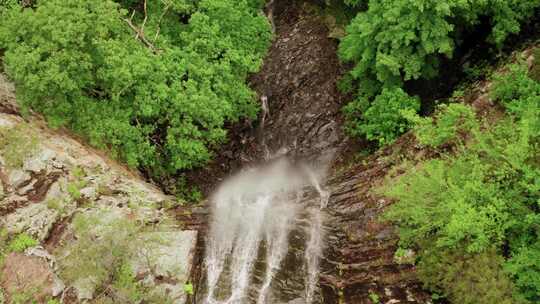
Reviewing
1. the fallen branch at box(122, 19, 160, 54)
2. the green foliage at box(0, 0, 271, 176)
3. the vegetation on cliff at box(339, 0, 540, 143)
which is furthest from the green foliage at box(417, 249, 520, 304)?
the fallen branch at box(122, 19, 160, 54)

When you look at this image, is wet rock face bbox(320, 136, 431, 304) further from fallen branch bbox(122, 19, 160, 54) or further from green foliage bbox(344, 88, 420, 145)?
fallen branch bbox(122, 19, 160, 54)

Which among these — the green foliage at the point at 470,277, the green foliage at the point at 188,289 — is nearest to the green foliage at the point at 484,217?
the green foliage at the point at 470,277

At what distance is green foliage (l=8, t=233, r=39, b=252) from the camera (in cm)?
1426

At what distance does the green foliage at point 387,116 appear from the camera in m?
18.3

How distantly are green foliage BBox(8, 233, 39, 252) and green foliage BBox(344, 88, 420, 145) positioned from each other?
41.9ft

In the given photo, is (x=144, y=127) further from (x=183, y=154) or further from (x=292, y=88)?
(x=292, y=88)

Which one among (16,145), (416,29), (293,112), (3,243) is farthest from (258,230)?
(416,29)

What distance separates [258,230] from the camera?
18156mm

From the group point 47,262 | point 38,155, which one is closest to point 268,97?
point 38,155

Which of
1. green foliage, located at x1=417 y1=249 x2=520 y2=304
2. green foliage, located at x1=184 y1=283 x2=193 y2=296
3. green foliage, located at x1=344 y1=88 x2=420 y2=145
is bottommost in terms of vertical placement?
green foliage, located at x1=417 y1=249 x2=520 y2=304

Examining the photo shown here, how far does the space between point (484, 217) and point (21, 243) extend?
517 inches

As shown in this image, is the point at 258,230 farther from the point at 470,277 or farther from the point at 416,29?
the point at 416,29

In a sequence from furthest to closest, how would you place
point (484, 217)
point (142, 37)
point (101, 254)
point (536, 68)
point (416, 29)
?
point (142, 37)
point (416, 29)
point (536, 68)
point (101, 254)
point (484, 217)

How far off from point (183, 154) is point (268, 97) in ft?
20.5
